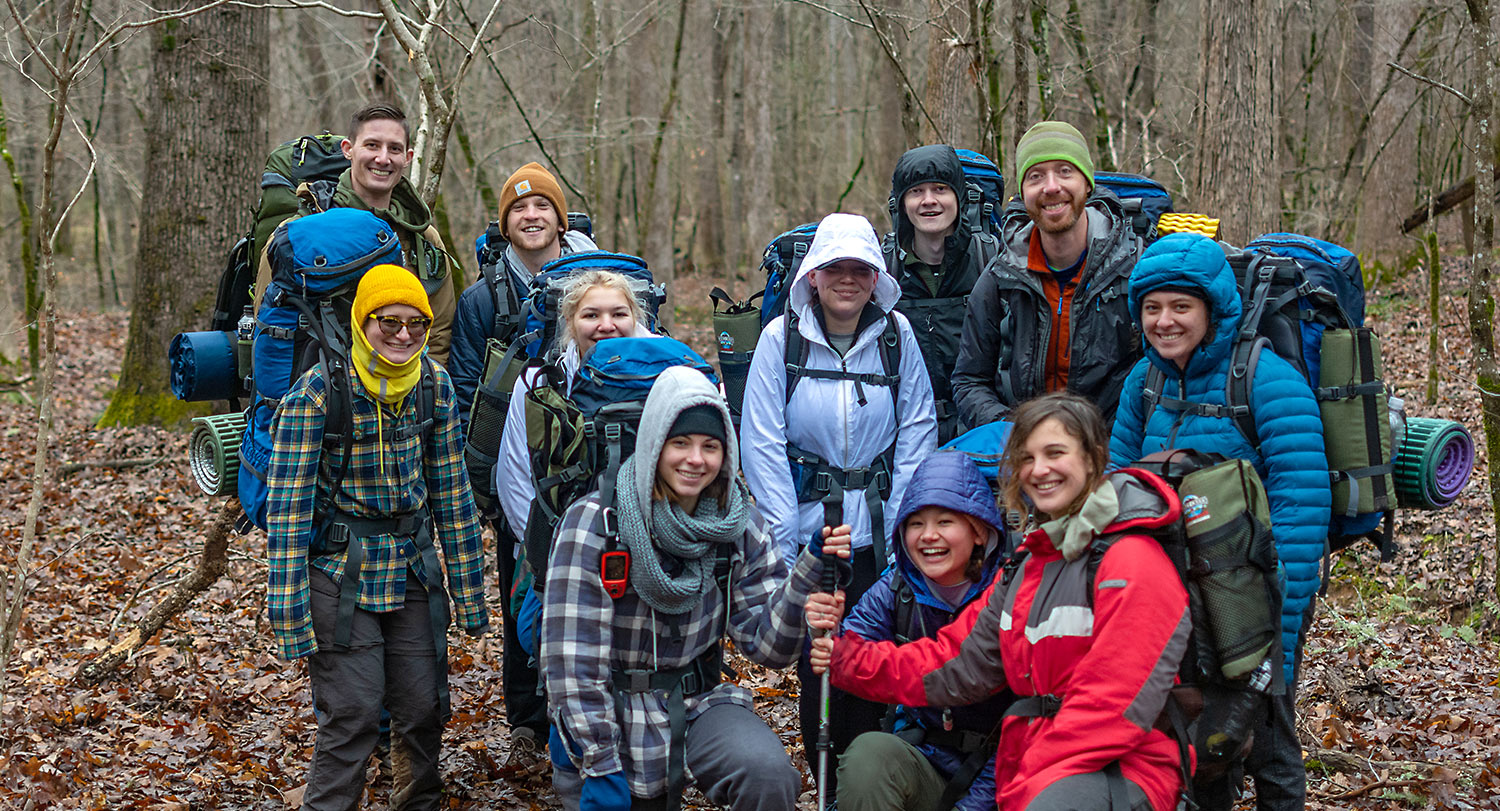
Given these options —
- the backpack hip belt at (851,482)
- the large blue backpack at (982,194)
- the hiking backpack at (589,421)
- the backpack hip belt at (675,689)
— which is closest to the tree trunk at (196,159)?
the hiking backpack at (589,421)

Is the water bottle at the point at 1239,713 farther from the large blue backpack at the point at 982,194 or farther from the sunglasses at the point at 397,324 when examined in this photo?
the sunglasses at the point at 397,324

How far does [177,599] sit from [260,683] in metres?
0.63

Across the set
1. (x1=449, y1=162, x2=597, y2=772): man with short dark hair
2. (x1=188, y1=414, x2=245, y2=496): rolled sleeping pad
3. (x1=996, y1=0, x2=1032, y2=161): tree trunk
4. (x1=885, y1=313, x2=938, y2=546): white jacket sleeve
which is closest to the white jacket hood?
(x1=885, y1=313, x2=938, y2=546): white jacket sleeve

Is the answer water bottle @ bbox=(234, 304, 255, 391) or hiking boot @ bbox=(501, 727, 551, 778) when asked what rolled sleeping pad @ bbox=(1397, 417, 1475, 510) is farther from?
water bottle @ bbox=(234, 304, 255, 391)

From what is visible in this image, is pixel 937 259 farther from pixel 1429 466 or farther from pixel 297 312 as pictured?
pixel 297 312

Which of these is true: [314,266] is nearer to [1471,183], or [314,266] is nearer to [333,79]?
[1471,183]

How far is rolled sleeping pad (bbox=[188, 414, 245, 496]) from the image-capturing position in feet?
14.0

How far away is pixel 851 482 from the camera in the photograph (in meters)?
4.11

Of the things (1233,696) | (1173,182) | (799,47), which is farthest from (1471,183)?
(799,47)

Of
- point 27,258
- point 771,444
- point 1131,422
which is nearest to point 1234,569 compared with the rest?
point 1131,422

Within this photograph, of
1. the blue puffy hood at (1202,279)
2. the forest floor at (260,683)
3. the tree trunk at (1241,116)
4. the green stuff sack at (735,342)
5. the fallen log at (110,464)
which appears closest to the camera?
the blue puffy hood at (1202,279)

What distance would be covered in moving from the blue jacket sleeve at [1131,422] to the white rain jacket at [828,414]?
0.72 meters

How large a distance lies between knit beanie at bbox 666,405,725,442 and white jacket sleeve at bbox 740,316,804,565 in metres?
0.67

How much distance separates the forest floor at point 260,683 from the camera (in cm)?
454
